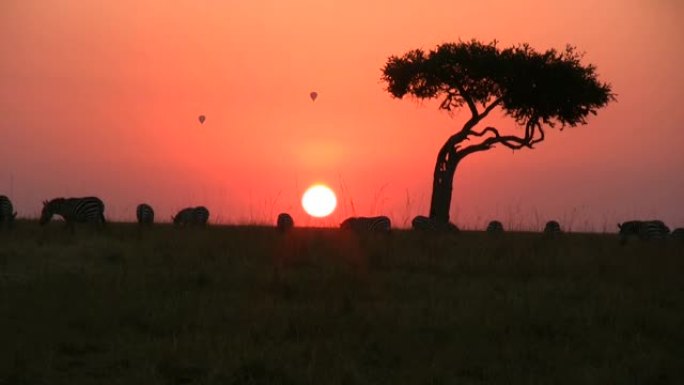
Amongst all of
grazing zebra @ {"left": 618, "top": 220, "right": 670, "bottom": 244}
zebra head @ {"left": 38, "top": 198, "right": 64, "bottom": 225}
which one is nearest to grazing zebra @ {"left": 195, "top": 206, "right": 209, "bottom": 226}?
zebra head @ {"left": 38, "top": 198, "right": 64, "bottom": 225}

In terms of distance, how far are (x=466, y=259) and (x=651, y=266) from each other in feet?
11.0

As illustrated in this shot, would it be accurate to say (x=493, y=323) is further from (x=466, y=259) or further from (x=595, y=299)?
(x=466, y=259)

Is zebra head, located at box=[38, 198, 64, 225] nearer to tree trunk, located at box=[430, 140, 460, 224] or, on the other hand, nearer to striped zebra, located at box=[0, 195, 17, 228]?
striped zebra, located at box=[0, 195, 17, 228]

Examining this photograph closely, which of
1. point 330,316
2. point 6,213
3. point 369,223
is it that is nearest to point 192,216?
point 369,223

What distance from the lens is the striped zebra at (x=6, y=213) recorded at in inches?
906

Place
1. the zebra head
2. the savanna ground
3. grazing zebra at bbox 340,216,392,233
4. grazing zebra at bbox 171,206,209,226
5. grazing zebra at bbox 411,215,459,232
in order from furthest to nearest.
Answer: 1. grazing zebra at bbox 171,206,209,226
2. grazing zebra at bbox 411,215,459,232
3. grazing zebra at bbox 340,216,392,233
4. the zebra head
5. the savanna ground

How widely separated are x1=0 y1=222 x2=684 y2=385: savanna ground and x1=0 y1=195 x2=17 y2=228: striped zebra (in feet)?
18.5

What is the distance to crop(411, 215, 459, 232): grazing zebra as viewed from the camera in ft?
98.9

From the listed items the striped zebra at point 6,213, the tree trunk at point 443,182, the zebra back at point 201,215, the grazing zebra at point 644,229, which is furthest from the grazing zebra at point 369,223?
the striped zebra at point 6,213

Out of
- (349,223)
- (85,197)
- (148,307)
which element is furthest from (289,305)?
(349,223)

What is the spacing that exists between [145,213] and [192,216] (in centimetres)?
156

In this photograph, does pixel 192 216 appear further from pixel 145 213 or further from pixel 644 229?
pixel 644 229

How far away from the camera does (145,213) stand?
31.9 meters

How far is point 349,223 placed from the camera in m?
30.1
